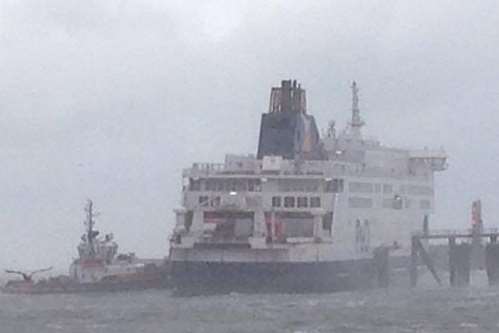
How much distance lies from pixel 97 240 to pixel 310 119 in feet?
45.1

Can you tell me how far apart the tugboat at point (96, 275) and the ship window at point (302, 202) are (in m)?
10.5

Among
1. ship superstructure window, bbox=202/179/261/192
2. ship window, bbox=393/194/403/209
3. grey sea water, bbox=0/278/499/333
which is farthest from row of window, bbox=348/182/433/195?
grey sea water, bbox=0/278/499/333

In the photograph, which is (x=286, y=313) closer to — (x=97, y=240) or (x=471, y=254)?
(x=97, y=240)

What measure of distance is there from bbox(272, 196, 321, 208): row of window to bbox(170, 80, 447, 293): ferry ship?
0.17ft

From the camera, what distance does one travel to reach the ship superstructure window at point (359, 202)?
90688 millimetres

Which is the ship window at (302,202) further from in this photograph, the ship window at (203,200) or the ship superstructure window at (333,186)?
the ship window at (203,200)

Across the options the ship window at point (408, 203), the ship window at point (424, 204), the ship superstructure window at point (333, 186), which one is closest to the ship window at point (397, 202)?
the ship window at point (408, 203)

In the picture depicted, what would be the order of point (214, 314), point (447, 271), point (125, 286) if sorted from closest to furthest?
point (214, 314)
point (125, 286)
point (447, 271)

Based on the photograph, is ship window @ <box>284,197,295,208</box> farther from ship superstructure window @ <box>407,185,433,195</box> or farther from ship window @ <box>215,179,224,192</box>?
ship superstructure window @ <box>407,185,433,195</box>

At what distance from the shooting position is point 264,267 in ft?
275

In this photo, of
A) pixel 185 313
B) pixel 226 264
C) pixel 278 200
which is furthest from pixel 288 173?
pixel 185 313

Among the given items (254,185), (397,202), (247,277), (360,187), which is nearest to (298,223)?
(254,185)

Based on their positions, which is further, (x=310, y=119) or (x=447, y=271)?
(x=447, y=271)

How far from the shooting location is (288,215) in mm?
87125
